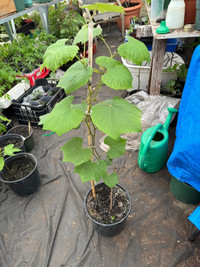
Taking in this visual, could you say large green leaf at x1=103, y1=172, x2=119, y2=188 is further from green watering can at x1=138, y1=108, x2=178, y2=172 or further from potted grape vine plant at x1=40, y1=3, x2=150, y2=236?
green watering can at x1=138, y1=108, x2=178, y2=172

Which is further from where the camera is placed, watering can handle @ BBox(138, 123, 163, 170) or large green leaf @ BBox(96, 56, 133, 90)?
watering can handle @ BBox(138, 123, 163, 170)

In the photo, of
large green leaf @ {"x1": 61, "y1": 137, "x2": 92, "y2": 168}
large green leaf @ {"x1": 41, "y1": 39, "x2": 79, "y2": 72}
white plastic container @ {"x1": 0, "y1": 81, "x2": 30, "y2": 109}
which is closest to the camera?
large green leaf @ {"x1": 41, "y1": 39, "x2": 79, "y2": 72}

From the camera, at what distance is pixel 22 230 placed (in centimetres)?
177

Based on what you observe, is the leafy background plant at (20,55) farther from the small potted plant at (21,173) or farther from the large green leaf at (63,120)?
the large green leaf at (63,120)

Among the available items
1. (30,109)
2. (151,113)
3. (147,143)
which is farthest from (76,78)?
(30,109)

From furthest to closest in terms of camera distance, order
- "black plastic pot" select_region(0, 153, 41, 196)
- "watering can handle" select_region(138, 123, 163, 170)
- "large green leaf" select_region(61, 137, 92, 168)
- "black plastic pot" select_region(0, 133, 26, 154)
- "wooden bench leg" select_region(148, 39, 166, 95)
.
Answer: "black plastic pot" select_region(0, 133, 26, 154)
"wooden bench leg" select_region(148, 39, 166, 95)
"black plastic pot" select_region(0, 153, 41, 196)
"watering can handle" select_region(138, 123, 163, 170)
"large green leaf" select_region(61, 137, 92, 168)

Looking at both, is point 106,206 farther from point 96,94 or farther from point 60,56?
point 60,56

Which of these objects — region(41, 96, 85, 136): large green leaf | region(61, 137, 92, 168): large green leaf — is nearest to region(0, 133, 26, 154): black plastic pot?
region(61, 137, 92, 168): large green leaf

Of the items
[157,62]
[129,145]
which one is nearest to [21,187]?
[129,145]

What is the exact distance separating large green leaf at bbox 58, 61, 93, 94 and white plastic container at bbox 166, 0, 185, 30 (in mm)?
1389

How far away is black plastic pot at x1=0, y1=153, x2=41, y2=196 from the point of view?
1.84 meters

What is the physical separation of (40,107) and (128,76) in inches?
70.1

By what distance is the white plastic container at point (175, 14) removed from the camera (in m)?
1.80

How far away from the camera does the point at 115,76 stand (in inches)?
36.7
